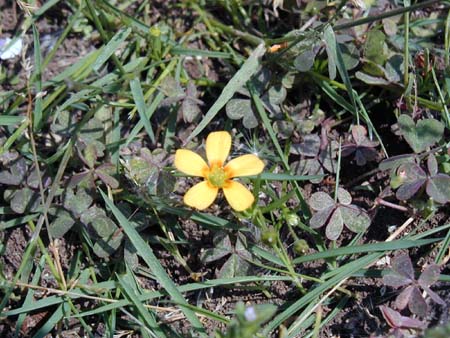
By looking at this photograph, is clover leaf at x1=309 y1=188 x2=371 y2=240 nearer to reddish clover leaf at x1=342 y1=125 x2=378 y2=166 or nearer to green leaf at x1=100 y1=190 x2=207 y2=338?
reddish clover leaf at x1=342 y1=125 x2=378 y2=166

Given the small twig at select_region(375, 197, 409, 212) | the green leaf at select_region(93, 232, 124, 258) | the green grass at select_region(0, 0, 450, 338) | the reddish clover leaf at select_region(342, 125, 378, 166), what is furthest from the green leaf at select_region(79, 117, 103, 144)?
the small twig at select_region(375, 197, 409, 212)

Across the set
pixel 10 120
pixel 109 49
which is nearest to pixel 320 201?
pixel 109 49

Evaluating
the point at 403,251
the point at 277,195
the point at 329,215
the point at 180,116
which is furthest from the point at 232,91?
the point at 403,251

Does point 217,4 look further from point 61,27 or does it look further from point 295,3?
point 61,27

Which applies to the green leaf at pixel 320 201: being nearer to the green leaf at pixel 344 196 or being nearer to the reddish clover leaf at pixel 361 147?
the green leaf at pixel 344 196

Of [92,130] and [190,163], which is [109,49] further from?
[190,163]

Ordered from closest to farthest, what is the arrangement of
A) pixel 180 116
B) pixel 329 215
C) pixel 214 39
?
pixel 329 215, pixel 180 116, pixel 214 39

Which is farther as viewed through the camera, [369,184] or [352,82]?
[352,82]
